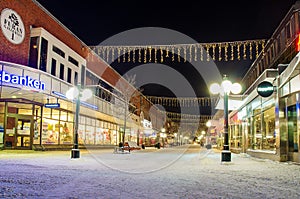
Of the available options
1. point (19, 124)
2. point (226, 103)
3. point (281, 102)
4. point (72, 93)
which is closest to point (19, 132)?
point (19, 124)

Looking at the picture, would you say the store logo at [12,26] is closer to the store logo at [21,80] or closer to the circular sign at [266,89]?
the store logo at [21,80]

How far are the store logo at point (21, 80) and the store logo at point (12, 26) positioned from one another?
3.44 meters

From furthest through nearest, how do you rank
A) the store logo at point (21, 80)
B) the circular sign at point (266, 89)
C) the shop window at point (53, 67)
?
1. the shop window at point (53, 67)
2. the store logo at point (21, 80)
3. the circular sign at point (266, 89)

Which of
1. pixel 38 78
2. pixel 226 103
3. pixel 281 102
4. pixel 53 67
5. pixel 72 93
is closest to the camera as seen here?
pixel 226 103

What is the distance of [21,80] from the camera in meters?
22.7

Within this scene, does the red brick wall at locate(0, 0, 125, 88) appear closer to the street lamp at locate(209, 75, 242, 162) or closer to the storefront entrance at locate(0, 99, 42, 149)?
the storefront entrance at locate(0, 99, 42, 149)

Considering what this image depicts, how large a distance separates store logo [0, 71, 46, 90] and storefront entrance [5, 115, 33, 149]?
424cm

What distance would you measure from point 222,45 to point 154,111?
5490cm

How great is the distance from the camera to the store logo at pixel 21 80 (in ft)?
71.1

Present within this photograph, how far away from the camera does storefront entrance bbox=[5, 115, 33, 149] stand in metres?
26.8

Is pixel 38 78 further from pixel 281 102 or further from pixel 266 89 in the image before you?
pixel 281 102

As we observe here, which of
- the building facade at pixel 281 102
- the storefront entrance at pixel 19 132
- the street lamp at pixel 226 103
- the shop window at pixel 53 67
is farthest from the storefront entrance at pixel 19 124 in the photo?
the building facade at pixel 281 102

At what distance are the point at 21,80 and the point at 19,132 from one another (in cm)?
635

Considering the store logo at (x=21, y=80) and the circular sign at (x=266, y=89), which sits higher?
the store logo at (x=21, y=80)
